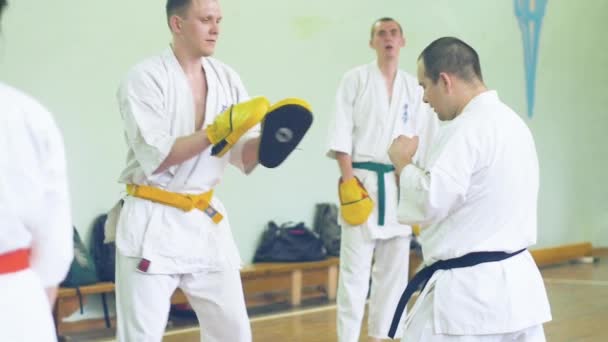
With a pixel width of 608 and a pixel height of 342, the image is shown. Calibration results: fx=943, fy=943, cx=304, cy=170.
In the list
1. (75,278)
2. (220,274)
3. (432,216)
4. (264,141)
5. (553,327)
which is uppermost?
(264,141)

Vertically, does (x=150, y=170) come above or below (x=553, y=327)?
above

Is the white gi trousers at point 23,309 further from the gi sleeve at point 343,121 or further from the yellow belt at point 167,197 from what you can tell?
the gi sleeve at point 343,121

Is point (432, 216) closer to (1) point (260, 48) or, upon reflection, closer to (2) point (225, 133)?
(2) point (225, 133)

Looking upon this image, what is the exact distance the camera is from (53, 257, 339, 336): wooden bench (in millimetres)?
5875

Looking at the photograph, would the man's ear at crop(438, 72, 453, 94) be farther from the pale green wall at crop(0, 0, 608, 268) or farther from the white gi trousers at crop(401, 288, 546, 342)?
the pale green wall at crop(0, 0, 608, 268)

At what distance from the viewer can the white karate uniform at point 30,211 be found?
1781mm

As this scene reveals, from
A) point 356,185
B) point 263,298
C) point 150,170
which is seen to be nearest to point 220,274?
point 150,170

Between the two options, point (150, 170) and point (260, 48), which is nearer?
point (150, 170)

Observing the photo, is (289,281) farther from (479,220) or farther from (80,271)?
(479,220)

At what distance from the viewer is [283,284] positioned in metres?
6.48

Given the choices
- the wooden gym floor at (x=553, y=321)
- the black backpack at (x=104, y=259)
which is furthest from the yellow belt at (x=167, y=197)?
the black backpack at (x=104, y=259)

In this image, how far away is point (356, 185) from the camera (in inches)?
187

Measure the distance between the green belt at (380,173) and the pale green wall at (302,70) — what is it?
175cm

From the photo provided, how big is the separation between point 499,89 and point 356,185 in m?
4.21
